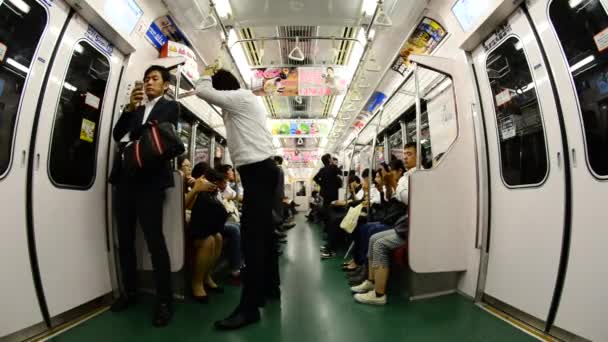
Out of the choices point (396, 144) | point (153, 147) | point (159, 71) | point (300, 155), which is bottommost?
point (153, 147)

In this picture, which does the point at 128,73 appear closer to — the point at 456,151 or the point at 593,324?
the point at 456,151

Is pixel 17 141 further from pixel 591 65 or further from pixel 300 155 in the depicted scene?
pixel 300 155

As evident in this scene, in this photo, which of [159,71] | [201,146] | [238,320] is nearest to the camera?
[238,320]

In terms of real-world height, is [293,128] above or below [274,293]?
above

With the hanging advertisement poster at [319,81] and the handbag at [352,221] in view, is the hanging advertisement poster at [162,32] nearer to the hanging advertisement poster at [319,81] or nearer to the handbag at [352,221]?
the hanging advertisement poster at [319,81]

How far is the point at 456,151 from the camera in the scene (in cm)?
248

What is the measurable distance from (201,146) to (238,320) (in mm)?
4555

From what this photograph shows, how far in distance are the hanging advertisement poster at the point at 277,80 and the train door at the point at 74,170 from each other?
2.89 metres

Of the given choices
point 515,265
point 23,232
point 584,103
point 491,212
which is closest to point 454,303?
point 515,265

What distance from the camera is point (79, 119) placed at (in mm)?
2156

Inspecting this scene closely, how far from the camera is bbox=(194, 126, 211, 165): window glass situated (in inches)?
214

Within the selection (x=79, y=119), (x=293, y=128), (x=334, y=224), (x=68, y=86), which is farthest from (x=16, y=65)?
(x=293, y=128)

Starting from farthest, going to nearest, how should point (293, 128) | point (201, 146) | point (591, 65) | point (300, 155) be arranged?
point (300, 155)
point (293, 128)
point (201, 146)
point (591, 65)

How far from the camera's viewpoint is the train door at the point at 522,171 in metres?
1.74
